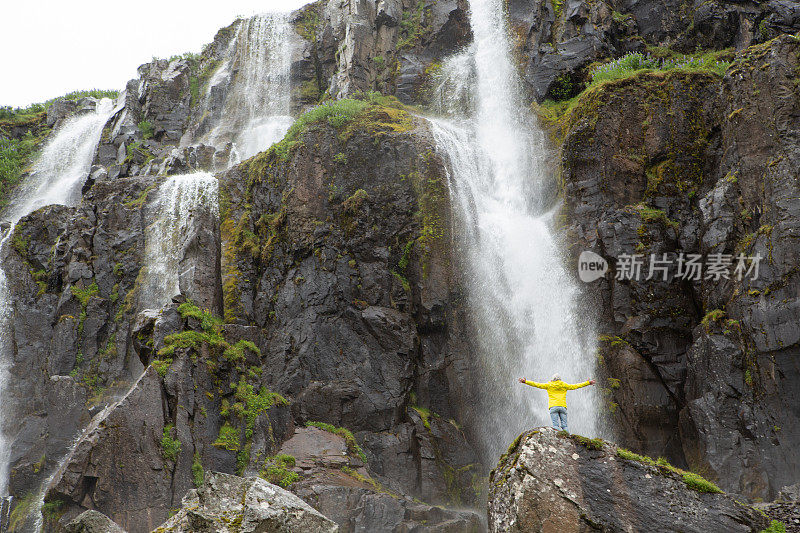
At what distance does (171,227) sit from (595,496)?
63.1ft

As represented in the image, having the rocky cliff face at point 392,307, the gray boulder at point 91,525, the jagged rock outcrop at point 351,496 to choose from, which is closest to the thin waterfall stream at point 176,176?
the rocky cliff face at point 392,307

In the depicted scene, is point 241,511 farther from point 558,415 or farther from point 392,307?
point 392,307

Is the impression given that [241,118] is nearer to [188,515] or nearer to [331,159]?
[331,159]

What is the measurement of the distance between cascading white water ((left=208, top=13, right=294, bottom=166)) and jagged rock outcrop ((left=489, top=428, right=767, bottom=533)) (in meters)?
22.9

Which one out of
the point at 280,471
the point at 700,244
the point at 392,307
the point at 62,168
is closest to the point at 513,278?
the point at 392,307

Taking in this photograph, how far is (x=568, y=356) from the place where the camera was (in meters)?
16.7

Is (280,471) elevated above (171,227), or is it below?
below

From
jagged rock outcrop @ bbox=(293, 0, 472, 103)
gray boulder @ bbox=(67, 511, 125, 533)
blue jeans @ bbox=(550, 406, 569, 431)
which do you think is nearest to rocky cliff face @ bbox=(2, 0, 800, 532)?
blue jeans @ bbox=(550, 406, 569, 431)

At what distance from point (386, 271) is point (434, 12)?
711 inches

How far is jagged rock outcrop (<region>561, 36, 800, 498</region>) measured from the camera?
43.7 feet

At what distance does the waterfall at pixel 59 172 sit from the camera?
75.8ft

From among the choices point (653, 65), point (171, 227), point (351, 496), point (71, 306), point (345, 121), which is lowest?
point (351, 496)

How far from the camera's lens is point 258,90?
105 feet

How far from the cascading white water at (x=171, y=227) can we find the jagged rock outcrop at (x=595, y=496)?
610 inches
